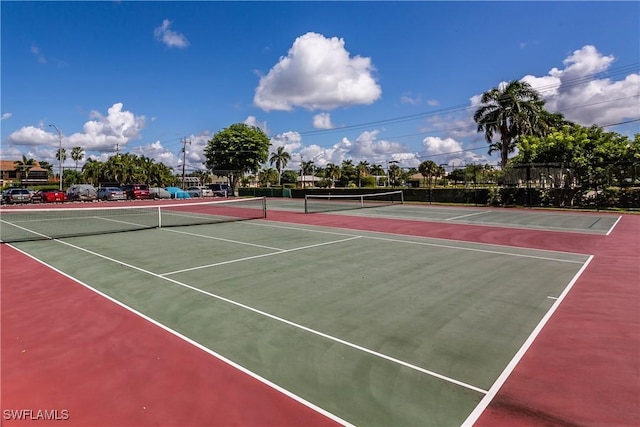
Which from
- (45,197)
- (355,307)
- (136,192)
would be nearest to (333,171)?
(136,192)

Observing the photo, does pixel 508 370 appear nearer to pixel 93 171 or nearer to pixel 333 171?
pixel 93 171

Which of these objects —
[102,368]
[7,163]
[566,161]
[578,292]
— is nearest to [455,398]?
[102,368]

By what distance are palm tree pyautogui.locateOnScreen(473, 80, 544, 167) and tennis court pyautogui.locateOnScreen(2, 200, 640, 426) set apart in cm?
3442

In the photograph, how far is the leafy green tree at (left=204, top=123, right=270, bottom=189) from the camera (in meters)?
67.0

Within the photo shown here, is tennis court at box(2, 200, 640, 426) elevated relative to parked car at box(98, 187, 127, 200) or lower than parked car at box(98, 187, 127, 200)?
lower

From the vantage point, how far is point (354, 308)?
23.3ft

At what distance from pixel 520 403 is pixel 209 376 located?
375cm

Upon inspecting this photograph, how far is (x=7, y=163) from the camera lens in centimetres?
11256

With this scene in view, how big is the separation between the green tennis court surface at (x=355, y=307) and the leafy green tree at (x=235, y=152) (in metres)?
54.2

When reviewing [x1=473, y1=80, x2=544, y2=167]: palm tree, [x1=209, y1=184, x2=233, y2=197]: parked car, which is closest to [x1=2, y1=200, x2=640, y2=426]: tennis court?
[x1=473, y1=80, x2=544, y2=167]: palm tree

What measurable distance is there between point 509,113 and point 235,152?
148ft

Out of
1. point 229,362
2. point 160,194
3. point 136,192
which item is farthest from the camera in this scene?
point 160,194

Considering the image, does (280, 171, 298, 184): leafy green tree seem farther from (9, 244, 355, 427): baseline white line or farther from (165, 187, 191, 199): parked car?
(9, 244, 355, 427): baseline white line

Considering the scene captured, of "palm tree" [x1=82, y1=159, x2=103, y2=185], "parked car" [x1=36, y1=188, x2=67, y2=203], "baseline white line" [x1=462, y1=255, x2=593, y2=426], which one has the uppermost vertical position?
"palm tree" [x1=82, y1=159, x2=103, y2=185]
